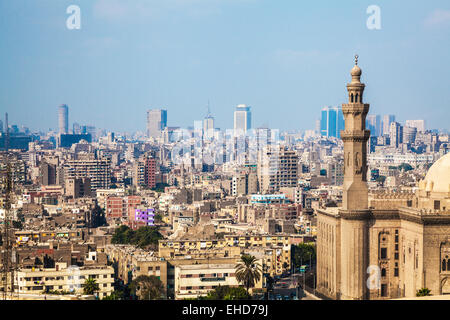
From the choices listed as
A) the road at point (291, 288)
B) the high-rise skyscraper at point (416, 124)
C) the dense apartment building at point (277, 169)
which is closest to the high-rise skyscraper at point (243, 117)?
the dense apartment building at point (277, 169)

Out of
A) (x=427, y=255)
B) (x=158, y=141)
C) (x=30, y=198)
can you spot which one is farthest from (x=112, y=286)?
(x=158, y=141)

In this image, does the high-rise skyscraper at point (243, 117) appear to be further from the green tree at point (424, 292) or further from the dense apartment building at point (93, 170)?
the green tree at point (424, 292)

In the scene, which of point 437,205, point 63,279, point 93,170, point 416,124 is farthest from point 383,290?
point 416,124

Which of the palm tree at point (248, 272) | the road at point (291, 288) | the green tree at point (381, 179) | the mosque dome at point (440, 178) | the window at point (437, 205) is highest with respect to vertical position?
the mosque dome at point (440, 178)

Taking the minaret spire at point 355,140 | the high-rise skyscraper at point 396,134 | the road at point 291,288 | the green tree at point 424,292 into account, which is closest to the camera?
the green tree at point 424,292

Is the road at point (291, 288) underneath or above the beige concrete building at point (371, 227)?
underneath

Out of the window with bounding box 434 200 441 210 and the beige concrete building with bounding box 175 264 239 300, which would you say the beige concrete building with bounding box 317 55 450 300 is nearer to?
the window with bounding box 434 200 441 210
